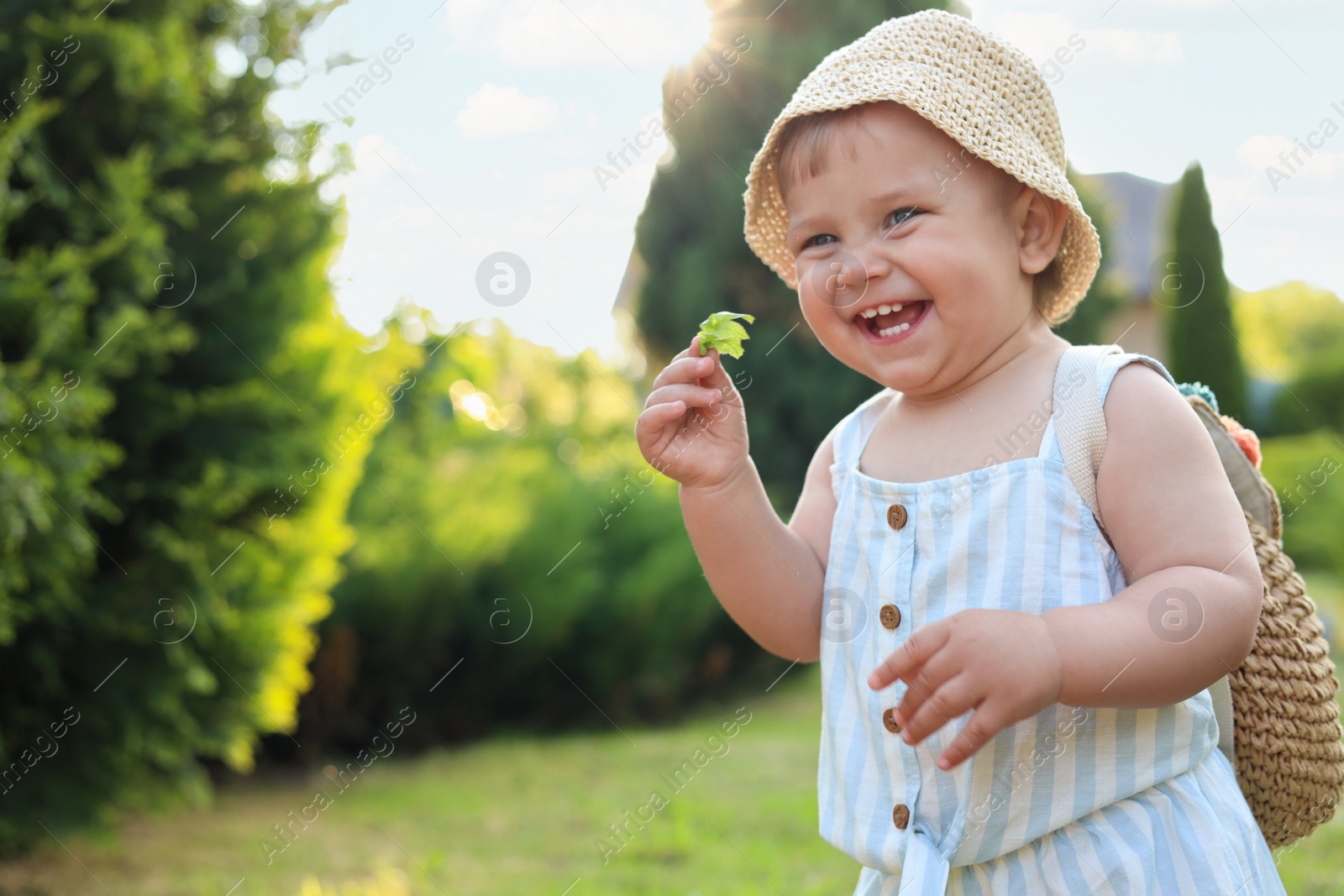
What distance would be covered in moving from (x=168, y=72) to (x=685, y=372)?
3372 mm

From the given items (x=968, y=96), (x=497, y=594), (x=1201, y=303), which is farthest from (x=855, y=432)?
(x=1201, y=303)

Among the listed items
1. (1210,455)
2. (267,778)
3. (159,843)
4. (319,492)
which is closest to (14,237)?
(319,492)

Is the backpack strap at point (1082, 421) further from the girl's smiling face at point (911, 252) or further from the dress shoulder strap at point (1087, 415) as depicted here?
the girl's smiling face at point (911, 252)

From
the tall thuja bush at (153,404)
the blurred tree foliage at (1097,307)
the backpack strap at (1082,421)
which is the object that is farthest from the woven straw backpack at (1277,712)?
the blurred tree foliage at (1097,307)

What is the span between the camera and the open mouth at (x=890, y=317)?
168 cm

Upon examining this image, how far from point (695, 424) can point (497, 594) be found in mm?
4672

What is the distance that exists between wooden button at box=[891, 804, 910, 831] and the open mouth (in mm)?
732

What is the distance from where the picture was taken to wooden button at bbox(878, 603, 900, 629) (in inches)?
64.2

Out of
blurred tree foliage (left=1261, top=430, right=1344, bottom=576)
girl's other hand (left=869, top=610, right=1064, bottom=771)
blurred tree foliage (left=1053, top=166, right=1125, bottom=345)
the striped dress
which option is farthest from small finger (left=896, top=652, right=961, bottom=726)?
blurred tree foliage (left=1261, top=430, right=1344, bottom=576)

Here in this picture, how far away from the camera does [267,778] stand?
5594 millimetres

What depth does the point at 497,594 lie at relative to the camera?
247 inches

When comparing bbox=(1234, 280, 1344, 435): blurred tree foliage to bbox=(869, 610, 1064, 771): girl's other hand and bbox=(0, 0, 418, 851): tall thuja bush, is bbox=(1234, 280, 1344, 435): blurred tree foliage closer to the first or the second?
bbox=(0, 0, 418, 851): tall thuja bush

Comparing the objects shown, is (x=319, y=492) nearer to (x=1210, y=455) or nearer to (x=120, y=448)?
(x=120, y=448)

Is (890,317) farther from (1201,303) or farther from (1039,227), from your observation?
(1201,303)
